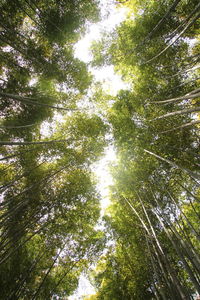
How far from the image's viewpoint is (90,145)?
6.95 m

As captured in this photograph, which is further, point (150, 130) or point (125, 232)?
point (125, 232)

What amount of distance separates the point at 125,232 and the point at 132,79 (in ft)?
21.5

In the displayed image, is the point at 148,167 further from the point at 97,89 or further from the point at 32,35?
the point at 32,35

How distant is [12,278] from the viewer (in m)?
4.59

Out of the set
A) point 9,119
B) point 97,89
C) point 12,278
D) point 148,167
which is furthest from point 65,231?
point 97,89

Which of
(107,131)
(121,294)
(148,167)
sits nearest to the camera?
(148,167)

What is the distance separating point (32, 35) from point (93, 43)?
246cm

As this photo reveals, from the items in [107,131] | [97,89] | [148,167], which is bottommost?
[148,167]

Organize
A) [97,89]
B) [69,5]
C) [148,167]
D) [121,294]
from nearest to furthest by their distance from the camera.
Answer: [69,5]
[148,167]
[121,294]
[97,89]

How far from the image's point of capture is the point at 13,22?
18.1 ft

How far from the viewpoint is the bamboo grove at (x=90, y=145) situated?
5230mm

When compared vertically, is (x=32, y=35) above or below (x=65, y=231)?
above

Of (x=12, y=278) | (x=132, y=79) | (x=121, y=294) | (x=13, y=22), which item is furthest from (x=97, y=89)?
(x=121, y=294)

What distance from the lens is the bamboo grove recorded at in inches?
206
